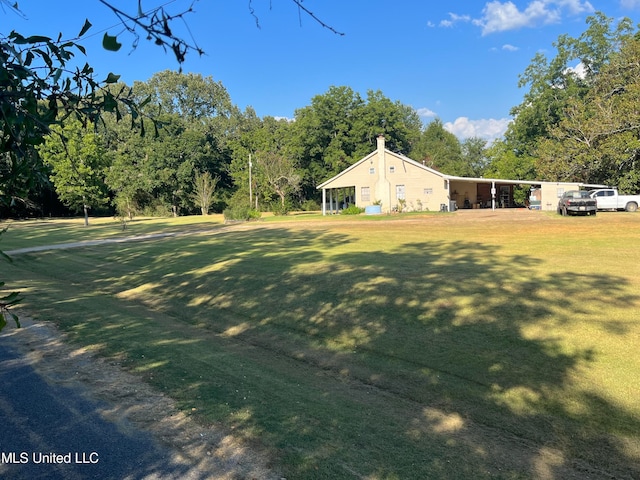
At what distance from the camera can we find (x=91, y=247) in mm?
22328

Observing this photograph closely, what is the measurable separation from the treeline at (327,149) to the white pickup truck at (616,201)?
8.53m

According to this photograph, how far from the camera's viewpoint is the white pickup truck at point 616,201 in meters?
31.9

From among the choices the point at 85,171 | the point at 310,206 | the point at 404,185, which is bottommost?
the point at 310,206

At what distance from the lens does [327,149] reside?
5922 centimetres

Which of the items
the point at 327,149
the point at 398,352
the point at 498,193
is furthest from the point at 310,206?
the point at 398,352

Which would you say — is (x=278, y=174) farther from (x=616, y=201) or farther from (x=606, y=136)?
(x=616, y=201)

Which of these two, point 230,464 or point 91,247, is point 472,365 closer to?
point 230,464

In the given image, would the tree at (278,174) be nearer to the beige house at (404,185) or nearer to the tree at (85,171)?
the beige house at (404,185)

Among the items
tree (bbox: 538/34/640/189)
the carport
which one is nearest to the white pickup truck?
the carport

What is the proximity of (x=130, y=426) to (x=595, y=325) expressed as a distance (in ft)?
21.5

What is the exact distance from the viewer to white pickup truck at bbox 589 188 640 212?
31906mm

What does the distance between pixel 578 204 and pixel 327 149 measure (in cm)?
3568

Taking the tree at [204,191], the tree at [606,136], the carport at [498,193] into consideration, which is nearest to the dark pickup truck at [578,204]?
the carport at [498,193]

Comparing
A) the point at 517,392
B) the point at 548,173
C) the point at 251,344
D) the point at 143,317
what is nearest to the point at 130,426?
the point at 251,344
